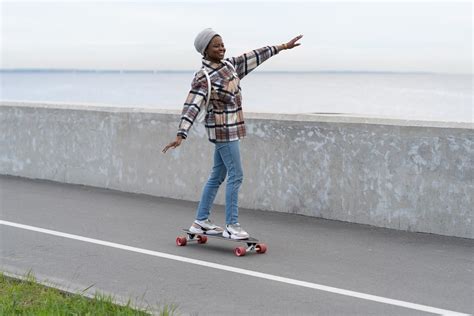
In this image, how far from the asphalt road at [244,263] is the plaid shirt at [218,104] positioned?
1083mm

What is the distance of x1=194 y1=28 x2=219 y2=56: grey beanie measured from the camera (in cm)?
848

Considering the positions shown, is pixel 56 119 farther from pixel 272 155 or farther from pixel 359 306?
pixel 359 306

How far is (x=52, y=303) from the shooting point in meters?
6.64

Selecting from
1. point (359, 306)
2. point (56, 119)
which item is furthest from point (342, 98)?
point (359, 306)

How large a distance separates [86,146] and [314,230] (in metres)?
4.33

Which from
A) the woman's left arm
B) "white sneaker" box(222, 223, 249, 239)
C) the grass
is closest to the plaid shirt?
the woman's left arm

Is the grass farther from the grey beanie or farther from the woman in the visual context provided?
the grey beanie

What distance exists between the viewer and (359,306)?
6762 millimetres

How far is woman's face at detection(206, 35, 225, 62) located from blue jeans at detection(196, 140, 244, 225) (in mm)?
764

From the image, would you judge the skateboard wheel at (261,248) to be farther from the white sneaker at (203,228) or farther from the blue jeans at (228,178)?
the white sneaker at (203,228)

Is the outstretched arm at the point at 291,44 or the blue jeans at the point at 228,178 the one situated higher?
the outstretched arm at the point at 291,44

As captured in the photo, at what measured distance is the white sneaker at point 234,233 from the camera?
869 centimetres

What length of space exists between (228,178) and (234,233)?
50 centimetres

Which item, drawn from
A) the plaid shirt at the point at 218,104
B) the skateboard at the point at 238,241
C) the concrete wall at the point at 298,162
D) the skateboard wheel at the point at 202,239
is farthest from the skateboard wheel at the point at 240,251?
the concrete wall at the point at 298,162
